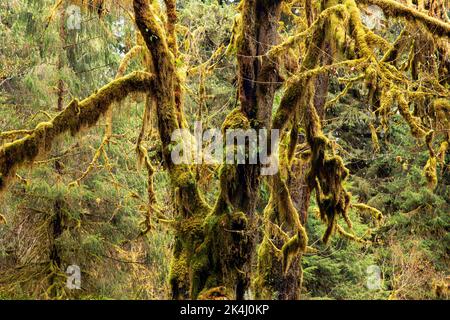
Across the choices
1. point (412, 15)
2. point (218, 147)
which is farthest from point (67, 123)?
point (412, 15)

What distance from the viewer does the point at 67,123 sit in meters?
6.75

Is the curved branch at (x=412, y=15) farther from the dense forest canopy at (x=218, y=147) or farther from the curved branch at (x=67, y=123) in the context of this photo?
the curved branch at (x=67, y=123)

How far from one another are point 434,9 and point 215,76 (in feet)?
37.8

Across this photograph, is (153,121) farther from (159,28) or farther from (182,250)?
(182,250)

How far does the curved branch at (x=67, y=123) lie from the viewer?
21.8ft

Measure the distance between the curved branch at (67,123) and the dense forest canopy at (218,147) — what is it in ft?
0.06

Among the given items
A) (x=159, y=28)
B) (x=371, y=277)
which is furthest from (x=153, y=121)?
(x=371, y=277)

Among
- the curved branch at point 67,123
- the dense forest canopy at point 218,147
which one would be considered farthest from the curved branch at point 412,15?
the curved branch at point 67,123

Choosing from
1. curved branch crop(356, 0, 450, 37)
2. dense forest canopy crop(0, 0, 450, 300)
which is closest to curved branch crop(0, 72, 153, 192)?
dense forest canopy crop(0, 0, 450, 300)

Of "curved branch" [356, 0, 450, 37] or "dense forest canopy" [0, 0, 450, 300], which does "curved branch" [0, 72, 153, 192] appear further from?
"curved branch" [356, 0, 450, 37]

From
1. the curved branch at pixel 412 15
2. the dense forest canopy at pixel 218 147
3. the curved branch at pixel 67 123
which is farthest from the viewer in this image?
the curved branch at pixel 67 123

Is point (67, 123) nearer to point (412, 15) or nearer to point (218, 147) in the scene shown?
point (218, 147)

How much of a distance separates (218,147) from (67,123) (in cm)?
207

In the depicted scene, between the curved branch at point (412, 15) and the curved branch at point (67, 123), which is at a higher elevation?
the curved branch at point (412, 15)
